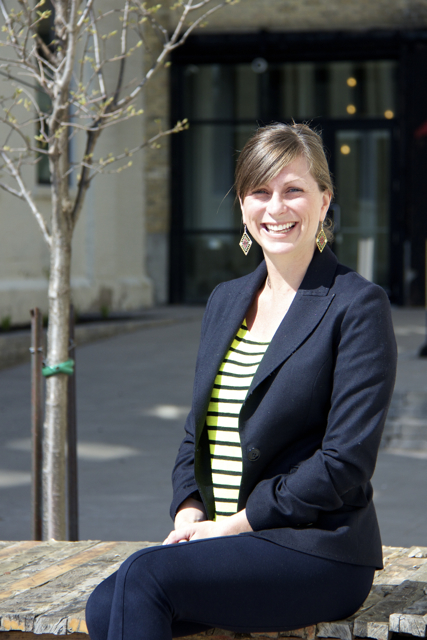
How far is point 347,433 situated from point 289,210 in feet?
2.23

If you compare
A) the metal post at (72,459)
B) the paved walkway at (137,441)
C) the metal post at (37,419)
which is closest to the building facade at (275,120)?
the paved walkway at (137,441)

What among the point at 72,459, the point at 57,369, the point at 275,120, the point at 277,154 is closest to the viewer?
the point at 277,154

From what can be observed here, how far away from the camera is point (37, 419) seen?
4.08 metres

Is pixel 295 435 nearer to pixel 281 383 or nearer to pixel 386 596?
pixel 281 383

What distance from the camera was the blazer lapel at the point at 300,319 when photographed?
7.82ft

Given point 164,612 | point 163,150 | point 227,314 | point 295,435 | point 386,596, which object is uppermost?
point 163,150

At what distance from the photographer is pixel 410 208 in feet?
51.1

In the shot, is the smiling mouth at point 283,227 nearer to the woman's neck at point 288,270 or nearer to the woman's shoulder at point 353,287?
the woman's neck at point 288,270

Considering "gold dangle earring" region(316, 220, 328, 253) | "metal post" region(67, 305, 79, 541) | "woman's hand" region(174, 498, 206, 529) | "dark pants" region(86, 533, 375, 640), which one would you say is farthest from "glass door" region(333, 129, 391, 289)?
"dark pants" region(86, 533, 375, 640)

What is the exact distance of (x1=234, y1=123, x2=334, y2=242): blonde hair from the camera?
246cm

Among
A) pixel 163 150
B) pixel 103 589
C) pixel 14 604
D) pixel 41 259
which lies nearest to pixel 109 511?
pixel 14 604

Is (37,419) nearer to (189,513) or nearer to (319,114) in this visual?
(189,513)

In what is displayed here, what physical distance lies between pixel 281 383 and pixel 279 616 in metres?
0.60

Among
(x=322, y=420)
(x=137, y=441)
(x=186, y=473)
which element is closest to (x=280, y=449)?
(x=322, y=420)
